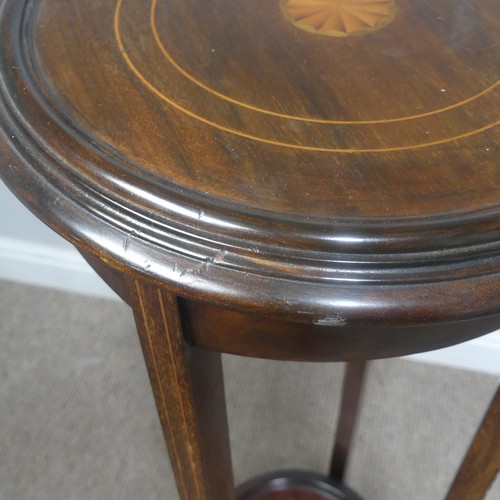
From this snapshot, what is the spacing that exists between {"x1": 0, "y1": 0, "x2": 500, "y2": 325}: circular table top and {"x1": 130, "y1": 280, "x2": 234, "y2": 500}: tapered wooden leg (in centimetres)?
4

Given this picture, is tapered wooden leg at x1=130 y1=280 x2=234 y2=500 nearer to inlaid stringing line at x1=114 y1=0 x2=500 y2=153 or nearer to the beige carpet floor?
inlaid stringing line at x1=114 y1=0 x2=500 y2=153

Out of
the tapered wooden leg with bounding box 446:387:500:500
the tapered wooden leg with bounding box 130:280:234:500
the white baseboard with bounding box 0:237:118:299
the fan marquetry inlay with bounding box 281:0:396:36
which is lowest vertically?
the white baseboard with bounding box 0:237:118:299

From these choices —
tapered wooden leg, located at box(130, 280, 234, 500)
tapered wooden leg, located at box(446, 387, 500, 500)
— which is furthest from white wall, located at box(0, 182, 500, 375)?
tapered wooden leg, located at box(130, 280, 234, 500)

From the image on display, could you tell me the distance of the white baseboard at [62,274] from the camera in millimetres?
1138


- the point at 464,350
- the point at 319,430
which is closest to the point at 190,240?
the point at 319,430

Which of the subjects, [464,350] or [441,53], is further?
[464,350]

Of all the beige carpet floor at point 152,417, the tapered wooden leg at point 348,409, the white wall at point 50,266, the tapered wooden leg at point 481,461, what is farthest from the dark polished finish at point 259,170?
the white wall at point 50,266

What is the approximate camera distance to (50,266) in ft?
4.00

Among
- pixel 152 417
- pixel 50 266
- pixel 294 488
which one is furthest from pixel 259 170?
pixel 50 266

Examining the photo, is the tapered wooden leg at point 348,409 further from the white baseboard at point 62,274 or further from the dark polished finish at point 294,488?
the white baseboard at point 62,274

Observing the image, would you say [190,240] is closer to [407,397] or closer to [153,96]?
[153,96]

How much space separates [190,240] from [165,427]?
0.63 ft

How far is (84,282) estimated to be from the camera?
48.7 inches

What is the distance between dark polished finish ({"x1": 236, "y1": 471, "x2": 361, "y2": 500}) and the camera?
0.91 meters
